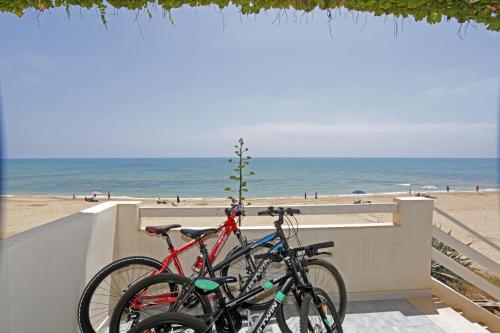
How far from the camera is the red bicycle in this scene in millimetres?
2166

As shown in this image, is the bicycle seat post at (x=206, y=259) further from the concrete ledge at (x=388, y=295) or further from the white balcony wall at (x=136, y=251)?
the concrete ledge at (x=388, y=295)

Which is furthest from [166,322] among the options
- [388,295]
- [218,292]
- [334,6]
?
[388,295]

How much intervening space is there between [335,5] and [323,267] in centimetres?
192

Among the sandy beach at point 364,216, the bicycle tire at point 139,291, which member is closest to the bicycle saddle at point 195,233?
the bicycle tire at point 139,291

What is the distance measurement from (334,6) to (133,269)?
7.63 feet

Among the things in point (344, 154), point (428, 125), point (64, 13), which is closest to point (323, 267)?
point (64, 13)

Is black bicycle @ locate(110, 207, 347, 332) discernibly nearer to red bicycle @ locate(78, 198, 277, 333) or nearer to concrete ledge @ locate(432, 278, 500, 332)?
red bicycle @ locate(78, 198, 277, 333)

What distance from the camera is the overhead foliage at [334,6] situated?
208 centimetres

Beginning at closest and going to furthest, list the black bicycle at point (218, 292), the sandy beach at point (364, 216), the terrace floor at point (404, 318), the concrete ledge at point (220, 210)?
the black bicycle at point (218, 292)
the terrace floor at point (404, 318)
the concrete ledge at point (220, 210)
the sandy beach at point (364, 216)


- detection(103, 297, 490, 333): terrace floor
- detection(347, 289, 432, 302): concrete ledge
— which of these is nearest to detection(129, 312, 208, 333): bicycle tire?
detection(103, 297, 490, 333): terrace floor

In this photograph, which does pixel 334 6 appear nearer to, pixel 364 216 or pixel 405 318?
pixel 405 318

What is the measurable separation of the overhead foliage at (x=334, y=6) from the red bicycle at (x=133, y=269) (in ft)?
4.88

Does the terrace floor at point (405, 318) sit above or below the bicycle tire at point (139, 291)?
below

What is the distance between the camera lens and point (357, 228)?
10.6 feet
